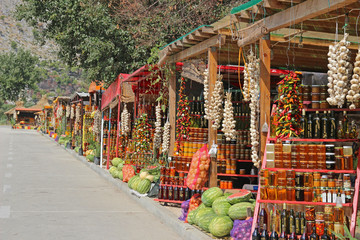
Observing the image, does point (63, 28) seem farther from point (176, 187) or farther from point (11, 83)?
point (11, 83)

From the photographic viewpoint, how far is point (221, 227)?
7.84 metres

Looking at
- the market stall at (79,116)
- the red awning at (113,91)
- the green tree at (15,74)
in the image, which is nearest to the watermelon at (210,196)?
the red awning at (113,91)

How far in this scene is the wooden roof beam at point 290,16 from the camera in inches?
255

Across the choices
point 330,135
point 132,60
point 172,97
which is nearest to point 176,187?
point 172,97

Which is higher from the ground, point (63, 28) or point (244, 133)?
point (63, 28)

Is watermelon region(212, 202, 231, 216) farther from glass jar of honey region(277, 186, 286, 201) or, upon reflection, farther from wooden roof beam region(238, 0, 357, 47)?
wooden roof beam region(238, 0, 357, 47)

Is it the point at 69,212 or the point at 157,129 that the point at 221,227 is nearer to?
the point at 69,212

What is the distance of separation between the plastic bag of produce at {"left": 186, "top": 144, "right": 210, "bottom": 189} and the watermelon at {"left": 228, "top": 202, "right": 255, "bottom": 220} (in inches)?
65.8

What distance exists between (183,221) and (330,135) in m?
3.16

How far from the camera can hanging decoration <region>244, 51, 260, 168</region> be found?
8.25m

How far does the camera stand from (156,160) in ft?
50.1

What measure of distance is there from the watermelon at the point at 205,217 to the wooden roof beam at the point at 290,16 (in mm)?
2758

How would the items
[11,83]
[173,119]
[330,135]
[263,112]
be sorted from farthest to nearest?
[11,83] → [173,119] → [263,112] → [330,135]

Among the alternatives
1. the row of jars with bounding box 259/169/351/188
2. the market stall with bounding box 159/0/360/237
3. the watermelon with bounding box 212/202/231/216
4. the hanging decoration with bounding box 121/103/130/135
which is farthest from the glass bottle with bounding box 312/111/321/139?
the hanging decoration with bounding box 121/103/130/135
